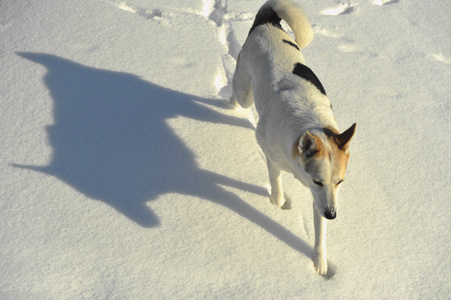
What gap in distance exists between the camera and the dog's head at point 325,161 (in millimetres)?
2332

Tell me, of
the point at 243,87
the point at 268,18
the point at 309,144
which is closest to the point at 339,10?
the point at 268,18

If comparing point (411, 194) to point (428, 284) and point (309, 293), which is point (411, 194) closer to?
point (428, 284)

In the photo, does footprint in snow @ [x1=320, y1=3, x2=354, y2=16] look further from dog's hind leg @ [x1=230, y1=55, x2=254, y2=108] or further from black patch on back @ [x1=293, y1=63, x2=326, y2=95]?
black patch on back @ [x1=293, y1=63, x2=326, y2=95]

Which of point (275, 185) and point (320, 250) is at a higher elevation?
point (275, 185)

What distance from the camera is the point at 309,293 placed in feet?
8.81

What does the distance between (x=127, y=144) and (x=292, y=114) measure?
1.36m

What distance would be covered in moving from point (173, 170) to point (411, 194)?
1.69 metres

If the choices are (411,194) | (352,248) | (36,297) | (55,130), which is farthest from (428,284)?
(55,130)

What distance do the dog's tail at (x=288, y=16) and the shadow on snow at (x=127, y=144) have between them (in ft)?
2.62

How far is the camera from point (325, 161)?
2340 millimetres

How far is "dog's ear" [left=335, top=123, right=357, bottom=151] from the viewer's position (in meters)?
2.33

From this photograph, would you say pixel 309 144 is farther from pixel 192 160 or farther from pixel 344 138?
pixel 192 160

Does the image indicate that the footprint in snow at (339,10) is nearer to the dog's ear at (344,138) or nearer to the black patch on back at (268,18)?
the black patch on back at (268,18)

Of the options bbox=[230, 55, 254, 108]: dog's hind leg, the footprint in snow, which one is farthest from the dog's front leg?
the footprint in snow
